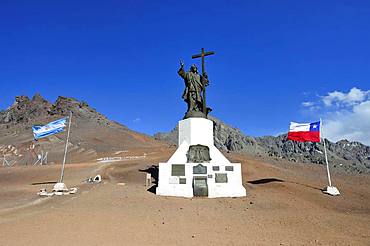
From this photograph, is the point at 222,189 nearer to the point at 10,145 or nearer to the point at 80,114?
the point at 10,145

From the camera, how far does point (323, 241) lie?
26.7ft

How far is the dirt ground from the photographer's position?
827 cm

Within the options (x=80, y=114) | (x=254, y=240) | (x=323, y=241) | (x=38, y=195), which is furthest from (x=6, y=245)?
(x=80, y=114)

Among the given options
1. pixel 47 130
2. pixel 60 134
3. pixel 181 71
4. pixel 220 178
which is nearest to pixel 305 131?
pixel 220 178

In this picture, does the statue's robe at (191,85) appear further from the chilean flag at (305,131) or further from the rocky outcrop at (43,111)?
the rocky outcrop at (43,111)

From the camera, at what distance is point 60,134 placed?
202 ft

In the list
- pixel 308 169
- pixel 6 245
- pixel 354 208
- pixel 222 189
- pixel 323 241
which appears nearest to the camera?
pixel 6 245

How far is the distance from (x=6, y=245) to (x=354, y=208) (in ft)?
45.7

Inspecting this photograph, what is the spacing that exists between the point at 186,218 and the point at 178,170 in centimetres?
623

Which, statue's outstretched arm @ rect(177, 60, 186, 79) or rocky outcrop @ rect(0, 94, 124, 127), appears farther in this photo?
rocky outcrop @ rect(0, 94, 124, 127)

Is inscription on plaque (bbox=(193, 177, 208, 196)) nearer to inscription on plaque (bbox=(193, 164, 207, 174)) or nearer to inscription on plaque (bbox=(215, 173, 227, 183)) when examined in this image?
inscription on plaque (bbox=(193, 164, 207, 174))

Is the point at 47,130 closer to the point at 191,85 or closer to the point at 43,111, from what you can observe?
the point at 191,85

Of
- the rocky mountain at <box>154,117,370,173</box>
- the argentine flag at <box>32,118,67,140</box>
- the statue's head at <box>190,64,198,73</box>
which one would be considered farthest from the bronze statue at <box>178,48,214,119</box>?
the rocky mountain at <box>154,117,370,173</box>

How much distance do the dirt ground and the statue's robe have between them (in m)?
6.29
